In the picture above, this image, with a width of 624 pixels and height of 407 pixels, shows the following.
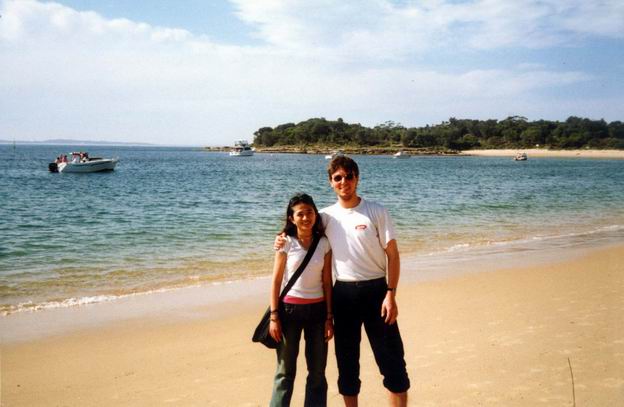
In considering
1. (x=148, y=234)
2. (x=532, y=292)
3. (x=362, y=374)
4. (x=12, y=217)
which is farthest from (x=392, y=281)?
(x=12, y=217)

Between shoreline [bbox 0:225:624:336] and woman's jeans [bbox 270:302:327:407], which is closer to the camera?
woman's jeans [bbox 270:302:327:407]

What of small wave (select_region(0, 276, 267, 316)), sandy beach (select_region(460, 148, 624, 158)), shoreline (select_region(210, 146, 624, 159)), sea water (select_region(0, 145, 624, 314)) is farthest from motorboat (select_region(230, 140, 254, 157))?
small wave (select_region(0, 276, 267, 316))

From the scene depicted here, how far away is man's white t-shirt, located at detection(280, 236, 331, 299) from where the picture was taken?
11.3ft

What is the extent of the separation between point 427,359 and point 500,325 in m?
1.53

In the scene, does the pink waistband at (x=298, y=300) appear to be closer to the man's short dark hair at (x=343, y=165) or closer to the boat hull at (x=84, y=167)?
the man's short dark hair at (x=343, y=165)

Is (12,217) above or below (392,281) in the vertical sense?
below

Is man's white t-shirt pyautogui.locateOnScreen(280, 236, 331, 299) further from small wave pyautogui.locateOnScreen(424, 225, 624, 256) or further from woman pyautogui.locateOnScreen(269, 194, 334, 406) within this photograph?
small wave pyautogui.locateOnScreen(424, 225, 624, 256)

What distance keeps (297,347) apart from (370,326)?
1.77ft

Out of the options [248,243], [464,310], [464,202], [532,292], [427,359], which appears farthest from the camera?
[464,202]

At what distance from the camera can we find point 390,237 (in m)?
3.44

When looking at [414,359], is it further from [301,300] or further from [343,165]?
[343,165]

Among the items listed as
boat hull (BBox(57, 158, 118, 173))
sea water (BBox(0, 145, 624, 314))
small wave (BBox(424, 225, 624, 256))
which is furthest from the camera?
boat hull (BBox(57, 158, 118, 173))

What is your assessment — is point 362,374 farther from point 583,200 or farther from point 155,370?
point 583,200

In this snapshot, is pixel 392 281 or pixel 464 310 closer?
pixel 392 281
